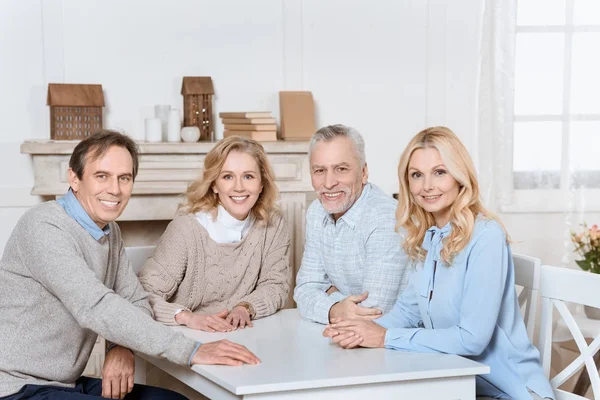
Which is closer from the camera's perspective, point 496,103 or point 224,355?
point 224,355

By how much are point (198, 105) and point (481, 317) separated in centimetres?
280

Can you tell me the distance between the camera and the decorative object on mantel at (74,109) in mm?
4457

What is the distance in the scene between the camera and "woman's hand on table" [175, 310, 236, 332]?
2.58 metres

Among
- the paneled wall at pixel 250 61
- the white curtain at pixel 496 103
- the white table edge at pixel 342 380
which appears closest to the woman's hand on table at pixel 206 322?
the white table edge at pixel 342 380

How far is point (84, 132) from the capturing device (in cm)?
453

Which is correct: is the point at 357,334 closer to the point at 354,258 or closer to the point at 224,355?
the point at 224,355

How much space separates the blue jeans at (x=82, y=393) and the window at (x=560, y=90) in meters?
3.09

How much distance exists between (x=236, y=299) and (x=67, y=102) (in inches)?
79.8

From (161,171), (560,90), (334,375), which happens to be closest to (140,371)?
(334,375)

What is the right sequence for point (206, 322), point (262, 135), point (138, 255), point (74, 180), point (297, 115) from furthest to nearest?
point (297, 115) → point (262, 135) → point (138, 255) → point (206, 322) → point (74, 180)

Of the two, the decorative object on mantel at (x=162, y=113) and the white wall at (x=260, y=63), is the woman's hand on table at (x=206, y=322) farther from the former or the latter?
the white wall at (x=260, y=63)

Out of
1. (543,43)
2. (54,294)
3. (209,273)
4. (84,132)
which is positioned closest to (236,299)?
(209,273)

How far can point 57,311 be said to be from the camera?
7.68 ft

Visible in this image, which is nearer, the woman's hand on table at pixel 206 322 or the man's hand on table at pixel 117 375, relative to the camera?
the man's hand on table at pixel 117 375
